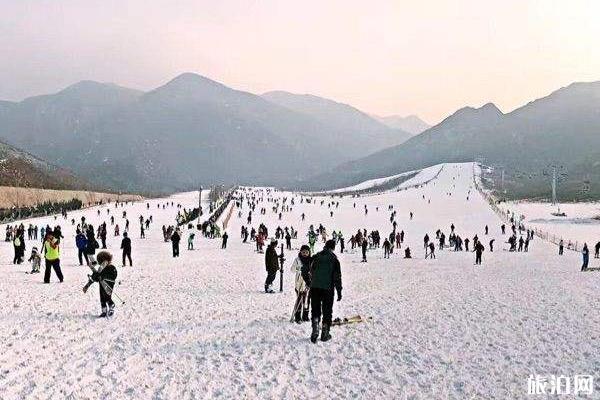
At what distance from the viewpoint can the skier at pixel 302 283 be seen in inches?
367

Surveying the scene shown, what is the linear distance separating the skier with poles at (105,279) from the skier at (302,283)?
3.14 metres

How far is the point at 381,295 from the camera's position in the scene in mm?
13445

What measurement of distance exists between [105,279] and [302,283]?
3356 millimetres

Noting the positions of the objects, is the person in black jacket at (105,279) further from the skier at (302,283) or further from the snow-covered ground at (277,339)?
the skier at (302,283)

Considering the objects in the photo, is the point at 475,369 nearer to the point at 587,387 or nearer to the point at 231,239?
the point at 587,387

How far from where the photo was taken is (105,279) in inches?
380

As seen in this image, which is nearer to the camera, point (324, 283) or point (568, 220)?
point (324, 283)

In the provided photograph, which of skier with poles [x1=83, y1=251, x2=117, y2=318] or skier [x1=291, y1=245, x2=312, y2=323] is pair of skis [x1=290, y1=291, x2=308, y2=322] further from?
skier with poles [x1=83, y1=251, x2=117, y2=318]

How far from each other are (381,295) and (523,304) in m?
3.14

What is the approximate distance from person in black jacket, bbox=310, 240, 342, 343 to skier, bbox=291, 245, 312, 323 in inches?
39.0

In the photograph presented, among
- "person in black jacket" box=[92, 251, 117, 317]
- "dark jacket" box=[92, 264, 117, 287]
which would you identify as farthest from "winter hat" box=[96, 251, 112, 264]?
"dark jacket" box=[92, 264, 117, 287]

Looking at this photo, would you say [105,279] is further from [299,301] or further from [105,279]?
[299,301]

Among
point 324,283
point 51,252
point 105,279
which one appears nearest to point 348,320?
point 324,283

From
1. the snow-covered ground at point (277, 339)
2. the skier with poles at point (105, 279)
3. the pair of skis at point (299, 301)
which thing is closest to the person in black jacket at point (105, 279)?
the skier with poles at point (105, 279)
